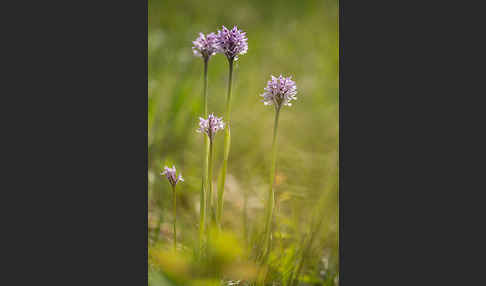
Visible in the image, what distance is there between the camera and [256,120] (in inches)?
119

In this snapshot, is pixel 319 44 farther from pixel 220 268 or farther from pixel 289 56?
pixel 220 268

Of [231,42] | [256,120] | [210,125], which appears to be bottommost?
[210,125]

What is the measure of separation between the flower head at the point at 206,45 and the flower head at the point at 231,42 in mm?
34

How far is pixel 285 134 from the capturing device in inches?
120

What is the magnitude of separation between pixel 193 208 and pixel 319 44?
6.15 ft

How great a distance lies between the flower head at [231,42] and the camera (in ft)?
4.85

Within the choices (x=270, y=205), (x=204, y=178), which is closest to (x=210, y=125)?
(x=204, y=178)

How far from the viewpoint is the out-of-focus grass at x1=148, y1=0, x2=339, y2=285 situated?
2102 mm

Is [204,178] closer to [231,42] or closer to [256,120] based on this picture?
[231,42]

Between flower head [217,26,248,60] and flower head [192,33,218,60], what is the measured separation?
0.11 feet

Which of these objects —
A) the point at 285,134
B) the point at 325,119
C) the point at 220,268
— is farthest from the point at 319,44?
the point at 220,268

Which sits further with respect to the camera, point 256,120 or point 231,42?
point 256,120

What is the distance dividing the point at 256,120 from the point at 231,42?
1.56 m

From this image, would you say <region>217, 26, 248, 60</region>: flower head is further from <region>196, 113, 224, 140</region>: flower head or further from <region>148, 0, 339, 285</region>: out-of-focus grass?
<region>148, 0, 339, 285</region>: out-of-focus grass
